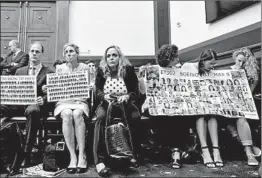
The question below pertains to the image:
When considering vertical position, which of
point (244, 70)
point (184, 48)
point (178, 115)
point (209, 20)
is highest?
point (209, 20)

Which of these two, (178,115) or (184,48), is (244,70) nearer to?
(178,115)

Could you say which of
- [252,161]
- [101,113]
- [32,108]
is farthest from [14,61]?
[252,161]

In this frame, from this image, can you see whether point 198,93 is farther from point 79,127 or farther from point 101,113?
point 79,127

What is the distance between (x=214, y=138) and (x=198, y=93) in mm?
475

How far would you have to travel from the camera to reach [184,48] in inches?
180

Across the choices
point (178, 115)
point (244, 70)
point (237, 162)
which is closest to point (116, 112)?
point (178, 115)

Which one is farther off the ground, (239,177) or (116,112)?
(116,112)

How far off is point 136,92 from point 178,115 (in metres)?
0.47

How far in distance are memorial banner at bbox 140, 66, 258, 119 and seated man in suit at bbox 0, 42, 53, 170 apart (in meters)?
1.04

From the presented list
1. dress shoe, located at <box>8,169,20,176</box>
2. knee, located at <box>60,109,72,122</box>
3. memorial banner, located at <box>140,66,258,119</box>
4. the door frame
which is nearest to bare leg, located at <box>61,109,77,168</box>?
knee, located at <box>60,109,72,122</box>

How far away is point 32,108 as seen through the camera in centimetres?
216

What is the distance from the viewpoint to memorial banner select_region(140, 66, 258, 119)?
2324 mm

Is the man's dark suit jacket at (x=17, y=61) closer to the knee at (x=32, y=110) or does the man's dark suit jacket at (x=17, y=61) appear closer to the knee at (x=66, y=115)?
the knee at (x=32, y=110)

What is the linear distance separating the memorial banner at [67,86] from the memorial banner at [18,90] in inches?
6.3
